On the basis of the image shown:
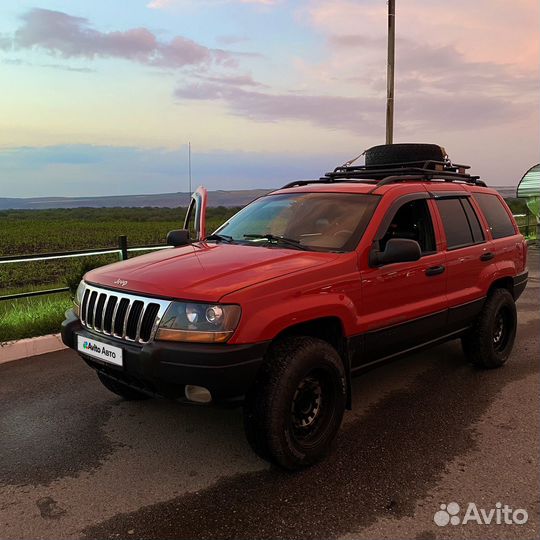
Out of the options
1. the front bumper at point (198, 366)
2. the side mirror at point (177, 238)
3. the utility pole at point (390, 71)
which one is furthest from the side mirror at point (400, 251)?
the utility pole at point (390, 71)

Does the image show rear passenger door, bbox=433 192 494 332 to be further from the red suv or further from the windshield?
the windshield

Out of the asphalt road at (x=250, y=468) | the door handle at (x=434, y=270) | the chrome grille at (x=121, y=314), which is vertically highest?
the door handle at (x=434, y=270)

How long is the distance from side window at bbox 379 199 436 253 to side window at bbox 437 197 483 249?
0.20 metres

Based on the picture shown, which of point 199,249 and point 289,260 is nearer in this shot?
point 289,260

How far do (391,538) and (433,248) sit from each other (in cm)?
250

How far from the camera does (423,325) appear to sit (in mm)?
4258

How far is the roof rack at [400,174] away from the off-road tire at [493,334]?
1251 millimetres

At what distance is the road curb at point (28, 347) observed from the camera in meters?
5.52

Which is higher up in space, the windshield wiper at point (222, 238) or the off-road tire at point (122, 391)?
the windshield wiper at point (222, 238)

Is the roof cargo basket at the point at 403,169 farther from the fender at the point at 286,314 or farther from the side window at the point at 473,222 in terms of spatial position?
the fender at the point at 286,314

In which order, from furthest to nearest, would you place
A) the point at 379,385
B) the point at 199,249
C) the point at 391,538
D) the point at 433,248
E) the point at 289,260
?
1. the point at 379,385
2. the point at 433,248
3. the point at 199,249
4. the point at 289,260
5. the point at 391,538

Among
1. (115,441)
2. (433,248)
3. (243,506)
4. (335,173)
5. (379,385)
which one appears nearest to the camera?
(243,506)

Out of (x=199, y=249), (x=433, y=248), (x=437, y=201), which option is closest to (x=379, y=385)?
(x=433, y=248)

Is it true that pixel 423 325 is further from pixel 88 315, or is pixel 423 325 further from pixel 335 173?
pixel 88 315
